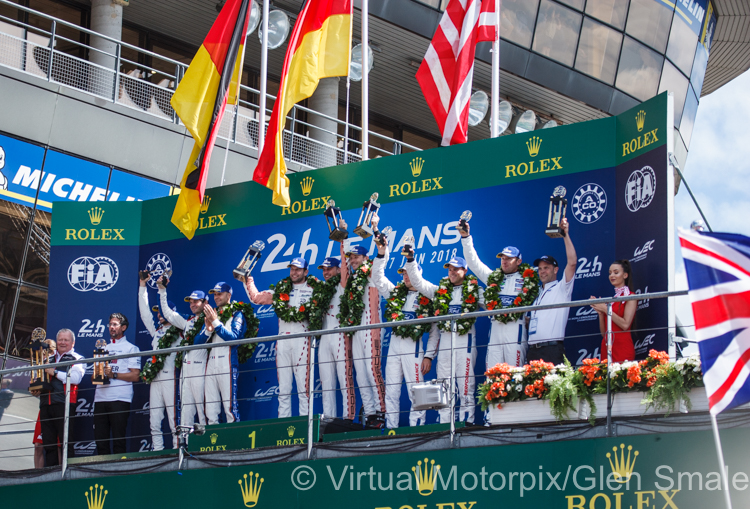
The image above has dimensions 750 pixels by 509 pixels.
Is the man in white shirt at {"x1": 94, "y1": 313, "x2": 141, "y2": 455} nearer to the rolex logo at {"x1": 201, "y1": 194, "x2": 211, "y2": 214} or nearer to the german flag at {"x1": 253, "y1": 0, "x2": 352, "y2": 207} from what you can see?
the rolex logo at {"x1": 201, "y1": 194, "x2": 211, "y2": 214}

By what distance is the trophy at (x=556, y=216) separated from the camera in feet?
35.8

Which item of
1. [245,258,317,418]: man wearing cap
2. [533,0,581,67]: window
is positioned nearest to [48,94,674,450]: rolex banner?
[245,258,317,418]: man wearing cap

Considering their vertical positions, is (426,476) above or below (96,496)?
above

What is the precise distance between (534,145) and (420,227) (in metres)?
1.87

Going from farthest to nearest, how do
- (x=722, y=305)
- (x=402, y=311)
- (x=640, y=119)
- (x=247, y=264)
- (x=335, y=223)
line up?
(x=247, y=264)
(x=335, y=223)
(x=402, y=311)
(x=640, y=119)
(x=722, y=305)

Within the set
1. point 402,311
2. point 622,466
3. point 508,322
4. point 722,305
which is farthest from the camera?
point 402,311

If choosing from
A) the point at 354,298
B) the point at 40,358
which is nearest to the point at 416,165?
the point at 354,298

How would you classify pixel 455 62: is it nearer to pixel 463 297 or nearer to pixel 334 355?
pixel 463 297

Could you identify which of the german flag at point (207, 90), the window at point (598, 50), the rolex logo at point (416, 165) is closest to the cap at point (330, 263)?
the rolex logo at point (416, 165)

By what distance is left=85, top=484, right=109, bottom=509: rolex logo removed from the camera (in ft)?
36.8

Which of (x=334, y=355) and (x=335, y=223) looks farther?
(x=335, y=223)

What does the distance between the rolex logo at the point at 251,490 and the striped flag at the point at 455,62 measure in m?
6.24

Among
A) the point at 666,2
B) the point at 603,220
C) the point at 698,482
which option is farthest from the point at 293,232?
the point at 666,2

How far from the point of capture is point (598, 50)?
75.4 feet
